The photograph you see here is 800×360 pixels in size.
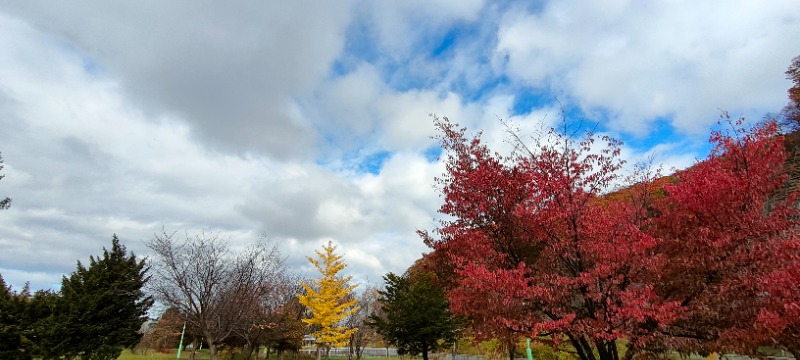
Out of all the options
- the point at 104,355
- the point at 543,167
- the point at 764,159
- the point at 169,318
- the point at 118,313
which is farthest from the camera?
the point at 169,318

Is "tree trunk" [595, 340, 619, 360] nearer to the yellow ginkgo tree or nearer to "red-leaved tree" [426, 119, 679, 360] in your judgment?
"red-leaved tree" [426, 119, 679, 360]

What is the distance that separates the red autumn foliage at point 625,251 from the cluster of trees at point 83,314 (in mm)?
23477

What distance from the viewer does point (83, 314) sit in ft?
72.4

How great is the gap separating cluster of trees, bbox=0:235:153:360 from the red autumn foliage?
23.5 metres

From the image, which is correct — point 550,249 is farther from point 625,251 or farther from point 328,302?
point 328,302

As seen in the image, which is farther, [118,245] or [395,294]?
[395,294]

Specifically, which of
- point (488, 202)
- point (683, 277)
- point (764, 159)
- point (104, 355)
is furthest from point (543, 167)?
point (104, 355)

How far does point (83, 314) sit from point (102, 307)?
1408 millimetres

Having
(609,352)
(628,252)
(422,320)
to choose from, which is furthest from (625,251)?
(422,320)

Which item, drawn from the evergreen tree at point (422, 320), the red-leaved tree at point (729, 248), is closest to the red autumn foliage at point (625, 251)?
the red-leaved tree at point (729, 248)

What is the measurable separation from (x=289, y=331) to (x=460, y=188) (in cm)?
2743

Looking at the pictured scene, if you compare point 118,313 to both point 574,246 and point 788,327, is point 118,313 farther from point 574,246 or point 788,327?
point 788,327

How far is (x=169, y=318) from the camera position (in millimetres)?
31094

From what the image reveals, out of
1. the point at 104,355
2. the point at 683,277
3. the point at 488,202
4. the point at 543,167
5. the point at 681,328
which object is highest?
the point at 543,167
